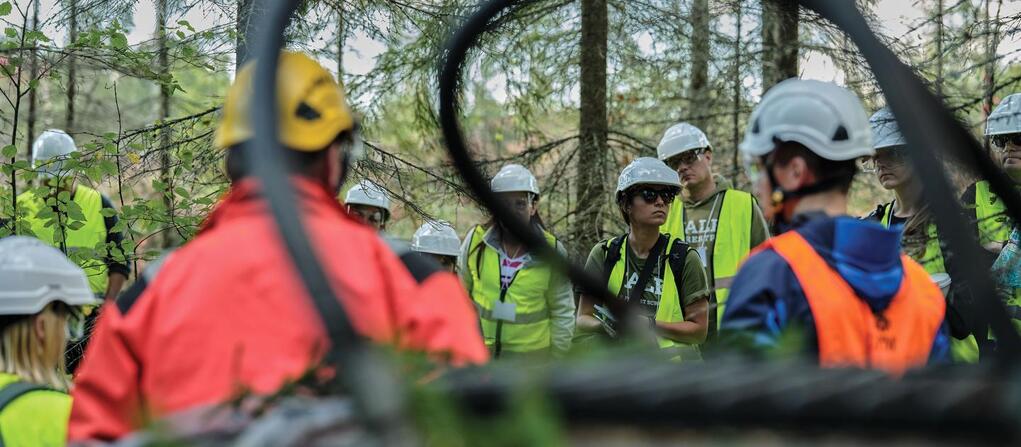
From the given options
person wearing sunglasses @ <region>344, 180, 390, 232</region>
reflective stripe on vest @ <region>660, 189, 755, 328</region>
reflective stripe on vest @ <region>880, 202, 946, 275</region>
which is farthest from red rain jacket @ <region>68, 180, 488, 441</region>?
person wearing sunglasses @ <region>344, 180, 390, 232</region>

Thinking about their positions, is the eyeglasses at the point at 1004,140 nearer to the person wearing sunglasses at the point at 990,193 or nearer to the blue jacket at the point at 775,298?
the person wearing sunglasses at the point at 990,193

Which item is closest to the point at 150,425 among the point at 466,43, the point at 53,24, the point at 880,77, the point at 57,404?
the point at 880,77

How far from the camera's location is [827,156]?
2.77 meters

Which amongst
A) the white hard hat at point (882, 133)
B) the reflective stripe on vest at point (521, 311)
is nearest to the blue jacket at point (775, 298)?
the white hard hat at point (882, 133)

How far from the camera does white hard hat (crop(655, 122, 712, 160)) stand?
7.27 m

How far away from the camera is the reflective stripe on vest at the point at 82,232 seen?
550 cm

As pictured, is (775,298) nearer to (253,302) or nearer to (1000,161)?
(253,302)

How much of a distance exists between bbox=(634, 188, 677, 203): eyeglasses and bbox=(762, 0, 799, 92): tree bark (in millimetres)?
4630

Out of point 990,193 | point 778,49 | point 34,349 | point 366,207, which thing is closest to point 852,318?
point 34,349

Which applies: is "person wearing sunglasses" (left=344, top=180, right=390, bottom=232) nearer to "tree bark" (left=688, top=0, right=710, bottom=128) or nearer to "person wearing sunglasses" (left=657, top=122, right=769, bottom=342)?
"person wearing sunglasses" (left=657, top=122, right=769, bottom=342)

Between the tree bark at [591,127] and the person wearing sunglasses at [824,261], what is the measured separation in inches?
265

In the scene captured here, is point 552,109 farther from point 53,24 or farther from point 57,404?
point 57,404

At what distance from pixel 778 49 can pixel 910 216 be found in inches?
236

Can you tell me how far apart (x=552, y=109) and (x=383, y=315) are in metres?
8.61
